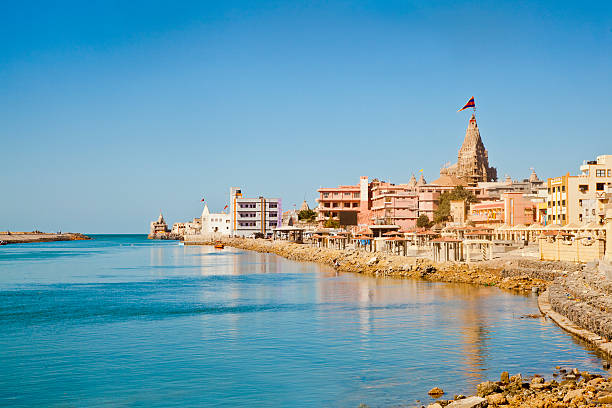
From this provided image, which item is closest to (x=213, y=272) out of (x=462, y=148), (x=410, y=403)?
(x=410, y=403)

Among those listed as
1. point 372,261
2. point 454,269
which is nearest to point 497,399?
point 454,269

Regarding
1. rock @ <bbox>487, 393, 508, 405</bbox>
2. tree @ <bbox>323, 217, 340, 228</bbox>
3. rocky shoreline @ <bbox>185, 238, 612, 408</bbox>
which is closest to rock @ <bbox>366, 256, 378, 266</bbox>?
rocky shoreline @ <bbox>185, 238, 612, 408</bbox>

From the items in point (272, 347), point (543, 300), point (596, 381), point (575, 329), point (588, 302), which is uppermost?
point (588, 302)

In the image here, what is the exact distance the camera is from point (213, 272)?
70.9 m

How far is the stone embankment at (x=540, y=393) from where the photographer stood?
15323 mm

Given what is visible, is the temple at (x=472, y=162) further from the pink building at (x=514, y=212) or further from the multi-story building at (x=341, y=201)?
the pink building at (x=514, y=212)

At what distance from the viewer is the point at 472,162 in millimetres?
181375

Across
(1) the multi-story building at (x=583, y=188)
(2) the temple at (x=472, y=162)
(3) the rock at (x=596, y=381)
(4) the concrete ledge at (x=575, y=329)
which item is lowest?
(3) the rock at (x=596, y=381)

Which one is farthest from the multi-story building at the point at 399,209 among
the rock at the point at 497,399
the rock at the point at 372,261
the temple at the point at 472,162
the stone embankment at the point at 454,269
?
the rock at the point at 497,399

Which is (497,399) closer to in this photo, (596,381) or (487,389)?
(487,389)

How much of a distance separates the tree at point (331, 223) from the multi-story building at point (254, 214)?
1221 inches

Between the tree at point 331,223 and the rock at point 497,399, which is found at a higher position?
the tree at point 331,223

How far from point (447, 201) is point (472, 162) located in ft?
241

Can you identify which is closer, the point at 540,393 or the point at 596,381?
the point at 540,393
